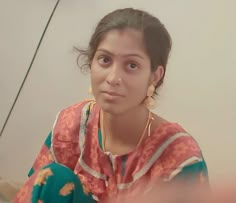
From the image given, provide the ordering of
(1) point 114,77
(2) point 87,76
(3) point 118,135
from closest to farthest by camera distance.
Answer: (1) point 114,77
(3) point 118,135
(2) point 87,76

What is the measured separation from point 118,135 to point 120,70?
0.19 meters

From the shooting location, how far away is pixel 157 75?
999mm

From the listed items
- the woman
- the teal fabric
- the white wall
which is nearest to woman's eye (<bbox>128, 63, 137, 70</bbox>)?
the woman

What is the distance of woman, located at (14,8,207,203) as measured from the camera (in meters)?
0.95

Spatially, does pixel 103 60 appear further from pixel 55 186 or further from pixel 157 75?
pixel 55 186

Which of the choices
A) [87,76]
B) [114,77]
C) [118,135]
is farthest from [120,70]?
[87,76]

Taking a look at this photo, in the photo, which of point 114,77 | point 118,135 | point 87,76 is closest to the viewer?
point 114,77

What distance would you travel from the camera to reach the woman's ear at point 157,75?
99 cm

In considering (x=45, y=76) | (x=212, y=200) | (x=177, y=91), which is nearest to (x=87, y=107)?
(x=177, y=91)

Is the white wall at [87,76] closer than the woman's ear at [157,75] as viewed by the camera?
No

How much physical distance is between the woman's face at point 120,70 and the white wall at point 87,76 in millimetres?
448

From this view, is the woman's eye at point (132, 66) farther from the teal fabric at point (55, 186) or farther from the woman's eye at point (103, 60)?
the teal fabric at point (55, 186)

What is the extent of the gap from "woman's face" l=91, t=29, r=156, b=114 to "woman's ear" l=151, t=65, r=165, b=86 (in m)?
0.02

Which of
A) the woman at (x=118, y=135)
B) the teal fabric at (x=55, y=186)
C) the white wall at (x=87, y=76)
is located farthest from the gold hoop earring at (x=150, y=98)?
the white wall at (x=87, y=76)
